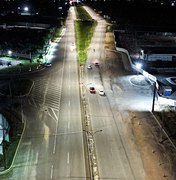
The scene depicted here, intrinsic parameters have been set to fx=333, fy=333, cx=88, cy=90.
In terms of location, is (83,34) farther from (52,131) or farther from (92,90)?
(52,131)

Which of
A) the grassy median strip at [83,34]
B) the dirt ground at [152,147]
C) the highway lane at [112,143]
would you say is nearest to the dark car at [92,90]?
the highway lane at [112,143]

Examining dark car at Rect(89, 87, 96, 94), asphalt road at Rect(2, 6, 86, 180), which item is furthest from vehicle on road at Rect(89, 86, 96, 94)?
asphalt road at Rect(2, 6, 86, 180)

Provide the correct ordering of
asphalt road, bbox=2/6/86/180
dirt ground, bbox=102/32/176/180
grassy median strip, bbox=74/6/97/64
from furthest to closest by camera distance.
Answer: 1. grassy median strip, bbox=74/6/97/64
2. asphalt road, bbox=2/6/86/180
3. dirt ground, bbox=102/32/176/180

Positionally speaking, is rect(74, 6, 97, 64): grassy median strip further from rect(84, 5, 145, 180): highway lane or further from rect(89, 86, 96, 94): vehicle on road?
rect(84, 5, 145, 180): highway lane

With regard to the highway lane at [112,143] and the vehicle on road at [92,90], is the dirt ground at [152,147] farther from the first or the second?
the vehicle on road at [92,90]

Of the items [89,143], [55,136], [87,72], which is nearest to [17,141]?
[55,136]

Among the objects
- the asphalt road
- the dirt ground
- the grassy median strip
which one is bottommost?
the dirt ground
